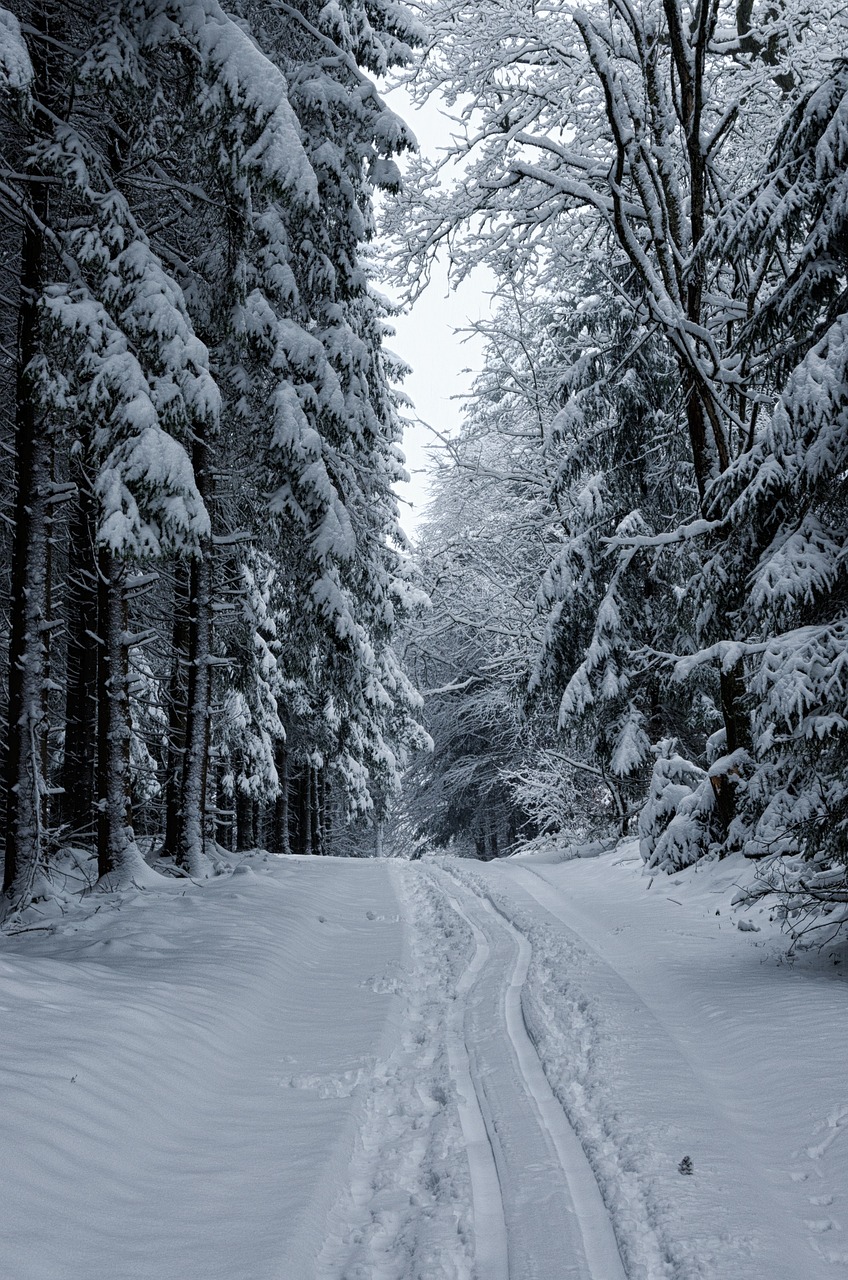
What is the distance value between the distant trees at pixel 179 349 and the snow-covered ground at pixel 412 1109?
3209 millimetres

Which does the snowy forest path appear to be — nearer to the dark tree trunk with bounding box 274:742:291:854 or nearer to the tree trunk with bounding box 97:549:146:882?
the tree trunk with bounding box 97:549:146:882

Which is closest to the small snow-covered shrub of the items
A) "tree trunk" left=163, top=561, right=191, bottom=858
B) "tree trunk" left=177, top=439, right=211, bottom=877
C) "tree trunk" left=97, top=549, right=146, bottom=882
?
"tree trunk" left=177, top=439, right=211, bottom=877

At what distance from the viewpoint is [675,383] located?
579 inches

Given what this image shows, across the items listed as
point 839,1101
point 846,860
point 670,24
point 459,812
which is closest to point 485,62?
point 670,24

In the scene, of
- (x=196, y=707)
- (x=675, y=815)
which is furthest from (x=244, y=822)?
(x=675, y=815)

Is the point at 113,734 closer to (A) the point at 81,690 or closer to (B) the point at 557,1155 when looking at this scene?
(A) the point at 81,690

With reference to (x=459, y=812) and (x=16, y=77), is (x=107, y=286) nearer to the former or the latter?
(x=16, y=77)

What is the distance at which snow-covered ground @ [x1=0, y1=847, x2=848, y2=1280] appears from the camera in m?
3.21

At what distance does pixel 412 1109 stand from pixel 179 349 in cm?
650

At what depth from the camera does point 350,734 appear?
841 inches

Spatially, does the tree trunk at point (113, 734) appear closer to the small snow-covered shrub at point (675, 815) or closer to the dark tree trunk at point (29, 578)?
the dark tree trunk at point (29, 578)

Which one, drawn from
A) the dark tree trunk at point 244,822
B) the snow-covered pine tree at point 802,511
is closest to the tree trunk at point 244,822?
the dark tree trunk at point 244,822

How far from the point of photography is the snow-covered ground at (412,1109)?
3.21 metres

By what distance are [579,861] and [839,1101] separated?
1244cm
